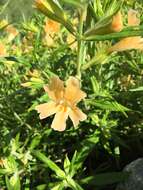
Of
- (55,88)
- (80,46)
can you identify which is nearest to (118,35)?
(80,46)

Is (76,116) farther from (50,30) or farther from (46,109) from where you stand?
(50,30)

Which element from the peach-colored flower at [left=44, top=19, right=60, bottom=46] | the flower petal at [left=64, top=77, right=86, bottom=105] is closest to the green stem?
the flower petal at [left=64, top=77, right=86, bottom=105]

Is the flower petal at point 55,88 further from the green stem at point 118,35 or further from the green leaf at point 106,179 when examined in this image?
the green leaf at point 106,179

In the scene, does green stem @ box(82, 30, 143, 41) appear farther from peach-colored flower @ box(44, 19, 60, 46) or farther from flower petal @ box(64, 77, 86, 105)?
peach-colored flower @ box(44, 19, 60, 46)

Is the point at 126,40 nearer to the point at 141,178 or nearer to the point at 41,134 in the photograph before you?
the point at 141,178

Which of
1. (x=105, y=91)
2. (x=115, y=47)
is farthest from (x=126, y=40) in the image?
(x=105, y=91)
